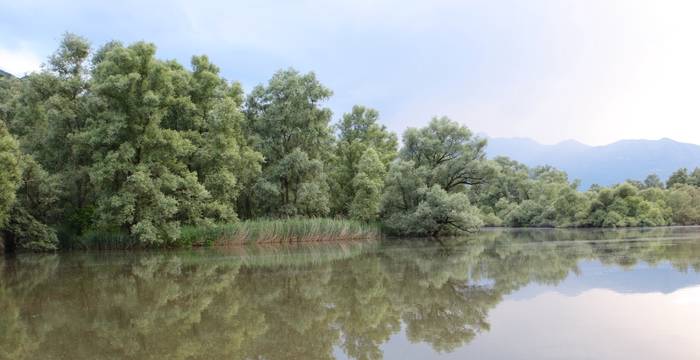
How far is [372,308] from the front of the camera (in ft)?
30.0

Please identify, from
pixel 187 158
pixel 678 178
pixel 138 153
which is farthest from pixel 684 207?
pixel 138 153

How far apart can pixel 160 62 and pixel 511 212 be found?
4884cm

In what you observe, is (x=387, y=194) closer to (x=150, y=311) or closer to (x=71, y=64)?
(x=71, y=64)

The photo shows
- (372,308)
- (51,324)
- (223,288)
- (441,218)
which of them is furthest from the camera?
(441,218)

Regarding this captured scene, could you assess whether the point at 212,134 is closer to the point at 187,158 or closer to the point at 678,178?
the point at 187,158

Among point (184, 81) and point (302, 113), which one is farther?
point (302, 113)

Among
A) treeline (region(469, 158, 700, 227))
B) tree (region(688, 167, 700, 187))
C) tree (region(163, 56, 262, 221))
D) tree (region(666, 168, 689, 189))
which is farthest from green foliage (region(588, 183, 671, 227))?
tree (region(163, 56, 262, 221))

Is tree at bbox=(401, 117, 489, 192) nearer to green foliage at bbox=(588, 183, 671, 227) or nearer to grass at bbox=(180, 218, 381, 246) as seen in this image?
grass at bbox=(180, 218, 381, 246)

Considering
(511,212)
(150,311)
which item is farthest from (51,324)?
(511,212)

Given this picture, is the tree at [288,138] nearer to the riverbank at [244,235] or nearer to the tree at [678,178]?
the riverbank at [244,235]

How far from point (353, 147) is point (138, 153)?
→ 768 inches

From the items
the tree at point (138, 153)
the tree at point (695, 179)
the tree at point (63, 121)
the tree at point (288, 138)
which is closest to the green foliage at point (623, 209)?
the tree at point (695, 179)

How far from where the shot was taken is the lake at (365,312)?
6.43 meters

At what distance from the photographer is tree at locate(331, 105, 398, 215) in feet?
138
